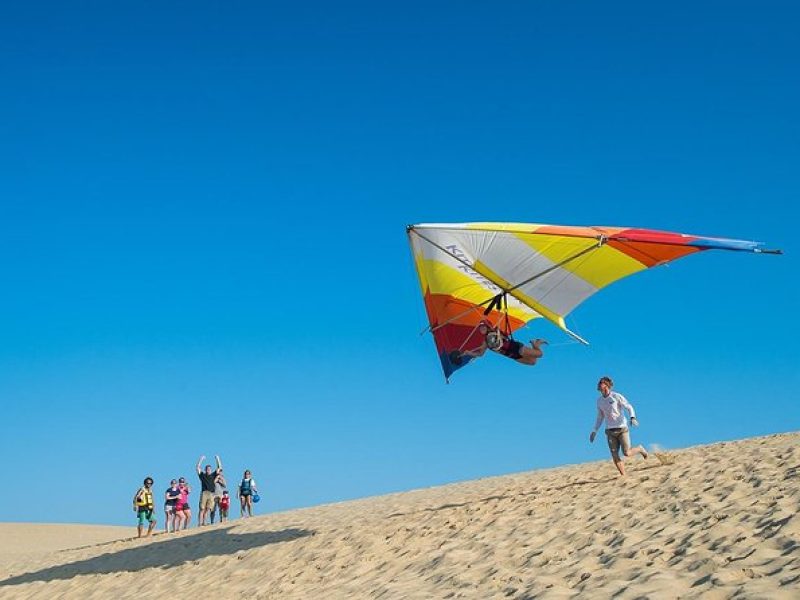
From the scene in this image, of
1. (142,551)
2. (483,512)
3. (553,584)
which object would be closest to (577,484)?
(483,512)

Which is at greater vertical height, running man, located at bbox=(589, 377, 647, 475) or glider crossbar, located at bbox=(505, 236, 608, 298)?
glider crossbar, located at bbox=(505, 236, 608, 298)

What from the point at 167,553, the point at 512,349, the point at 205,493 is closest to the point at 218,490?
the point at 205,493

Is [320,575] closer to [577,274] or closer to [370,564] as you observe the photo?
[370,564]

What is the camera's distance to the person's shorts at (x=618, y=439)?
1198 cm

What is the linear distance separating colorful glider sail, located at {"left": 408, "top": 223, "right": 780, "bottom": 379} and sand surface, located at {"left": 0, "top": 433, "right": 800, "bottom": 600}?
2.89 m

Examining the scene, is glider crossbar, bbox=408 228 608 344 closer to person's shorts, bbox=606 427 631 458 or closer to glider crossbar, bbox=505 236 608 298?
glider crossbar, bbox=505 236 608 298

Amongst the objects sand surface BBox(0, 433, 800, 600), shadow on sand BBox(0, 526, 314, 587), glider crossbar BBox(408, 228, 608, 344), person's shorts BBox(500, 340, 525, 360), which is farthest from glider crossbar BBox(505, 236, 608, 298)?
shadow on sand BBox(0, 526, 314, 587)

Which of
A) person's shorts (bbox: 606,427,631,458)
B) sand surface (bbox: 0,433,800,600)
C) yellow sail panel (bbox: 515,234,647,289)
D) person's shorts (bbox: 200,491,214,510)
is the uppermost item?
yellow sail panel (bbox: 515,234,647,289)

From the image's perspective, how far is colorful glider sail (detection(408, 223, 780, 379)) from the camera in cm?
1167

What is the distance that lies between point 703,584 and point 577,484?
20.2ft

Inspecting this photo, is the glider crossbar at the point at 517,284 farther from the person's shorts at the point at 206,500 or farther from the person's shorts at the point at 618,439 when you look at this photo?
the person's shorts at the point at 206,500

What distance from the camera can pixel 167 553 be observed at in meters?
14.6

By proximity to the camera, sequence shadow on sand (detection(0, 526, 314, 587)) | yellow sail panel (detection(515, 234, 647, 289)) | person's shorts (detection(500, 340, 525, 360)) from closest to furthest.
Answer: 1. yellow sail panel (detection(515, 234, 647, 289))
2. person's shorts (detection(500, 340, 525, 360))
3. shadow on sand (detection(0, 526, 314, 587))

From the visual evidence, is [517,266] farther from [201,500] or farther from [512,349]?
[201,500]
